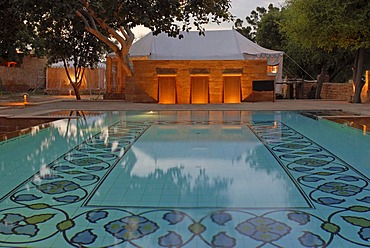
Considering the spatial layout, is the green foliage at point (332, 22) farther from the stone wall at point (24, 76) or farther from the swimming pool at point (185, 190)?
the stone wall at point (24, 76)

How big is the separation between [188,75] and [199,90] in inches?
34.5

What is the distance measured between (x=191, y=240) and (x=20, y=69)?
3057 cm

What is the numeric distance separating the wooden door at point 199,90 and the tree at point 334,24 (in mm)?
4465

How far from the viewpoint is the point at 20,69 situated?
30203 millimetres

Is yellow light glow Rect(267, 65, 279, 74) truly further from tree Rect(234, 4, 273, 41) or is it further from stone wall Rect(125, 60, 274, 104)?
tree Rect(234, 4, 273, 41)

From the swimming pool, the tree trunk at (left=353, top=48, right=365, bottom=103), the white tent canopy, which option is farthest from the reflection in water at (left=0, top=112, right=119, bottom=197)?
the tree trunk at (left=353, top=48, right=365, bottom=103)

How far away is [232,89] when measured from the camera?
17.9m

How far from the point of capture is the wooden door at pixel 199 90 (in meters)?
17.7

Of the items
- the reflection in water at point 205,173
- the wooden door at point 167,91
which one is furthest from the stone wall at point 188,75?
the reflection in water at point 205,173

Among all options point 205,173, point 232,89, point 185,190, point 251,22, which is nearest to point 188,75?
point 232,89

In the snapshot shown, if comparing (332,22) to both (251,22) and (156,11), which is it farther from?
(251,22)

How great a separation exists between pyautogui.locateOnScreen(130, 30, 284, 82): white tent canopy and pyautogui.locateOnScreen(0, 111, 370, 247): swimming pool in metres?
12.0

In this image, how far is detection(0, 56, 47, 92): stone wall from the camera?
28.5 meters

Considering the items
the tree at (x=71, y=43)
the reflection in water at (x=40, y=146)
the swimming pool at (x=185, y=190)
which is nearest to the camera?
the swimming pool at (x=185, y=190)
